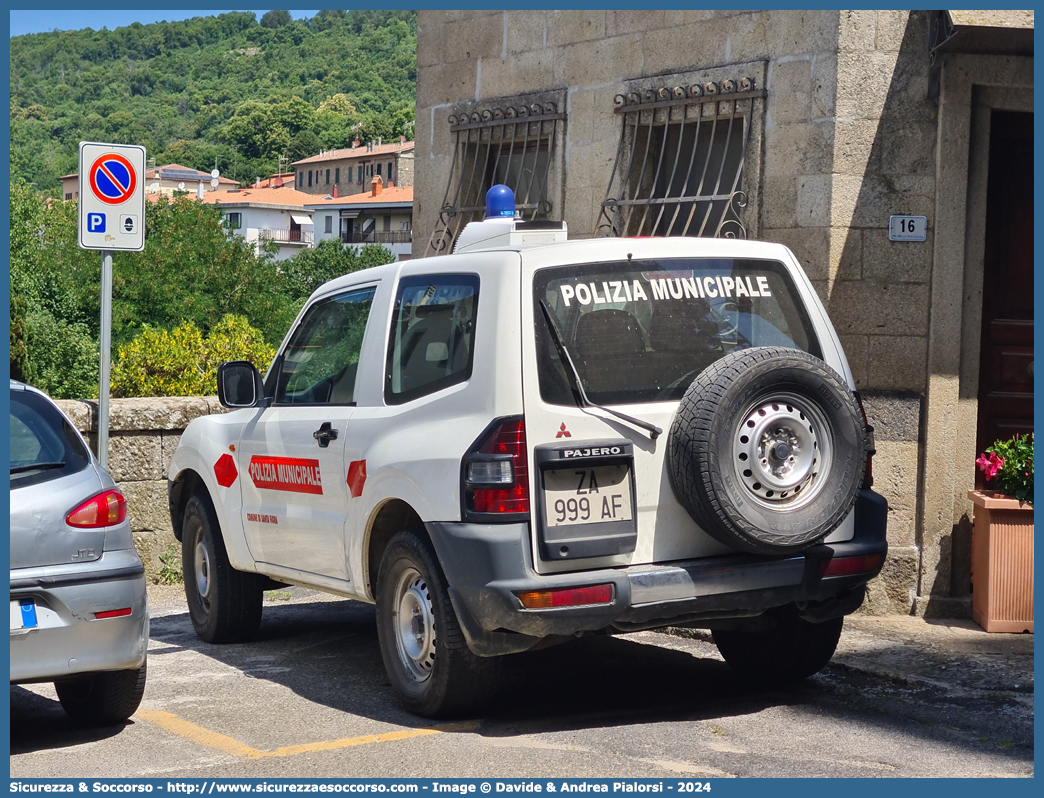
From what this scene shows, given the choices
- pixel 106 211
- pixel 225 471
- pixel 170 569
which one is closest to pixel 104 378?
pixel 106 211

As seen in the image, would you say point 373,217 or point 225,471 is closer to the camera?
point 225,471

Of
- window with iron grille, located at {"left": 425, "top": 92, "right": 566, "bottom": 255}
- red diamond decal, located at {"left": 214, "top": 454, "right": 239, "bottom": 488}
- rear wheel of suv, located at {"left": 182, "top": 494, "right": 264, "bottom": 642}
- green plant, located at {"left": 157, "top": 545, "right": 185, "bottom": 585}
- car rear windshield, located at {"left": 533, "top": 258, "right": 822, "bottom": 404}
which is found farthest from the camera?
window with iron grille, located at {"left": 425, "top": 92, "right": 566, "bottom": 255}

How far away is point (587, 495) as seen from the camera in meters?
5.18

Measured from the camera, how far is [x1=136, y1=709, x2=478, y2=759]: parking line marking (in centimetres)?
519

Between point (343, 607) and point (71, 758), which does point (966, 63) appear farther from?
point (71, 758)

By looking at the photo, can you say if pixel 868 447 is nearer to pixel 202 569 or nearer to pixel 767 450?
pixel 767 450

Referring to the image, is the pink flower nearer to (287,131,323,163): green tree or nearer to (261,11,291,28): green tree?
(287,131,323,163): green tree

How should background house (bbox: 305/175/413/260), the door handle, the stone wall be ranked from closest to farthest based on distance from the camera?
the door handle, the stone wall, background house (bbox: 305/175/413/260)

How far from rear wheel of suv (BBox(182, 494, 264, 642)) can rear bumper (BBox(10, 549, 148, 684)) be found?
83.8 inches

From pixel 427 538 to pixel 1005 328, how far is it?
15.0 ft

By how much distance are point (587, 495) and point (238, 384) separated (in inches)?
96.3

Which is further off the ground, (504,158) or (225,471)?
(504,158)

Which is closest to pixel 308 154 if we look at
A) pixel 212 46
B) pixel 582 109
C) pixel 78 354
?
pixel 212 46

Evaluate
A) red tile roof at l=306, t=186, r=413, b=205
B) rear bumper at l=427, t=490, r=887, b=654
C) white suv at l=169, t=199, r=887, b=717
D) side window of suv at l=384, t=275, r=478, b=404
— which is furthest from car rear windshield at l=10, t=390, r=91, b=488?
red tile roof at l=306, t=186, r=413, b=205
